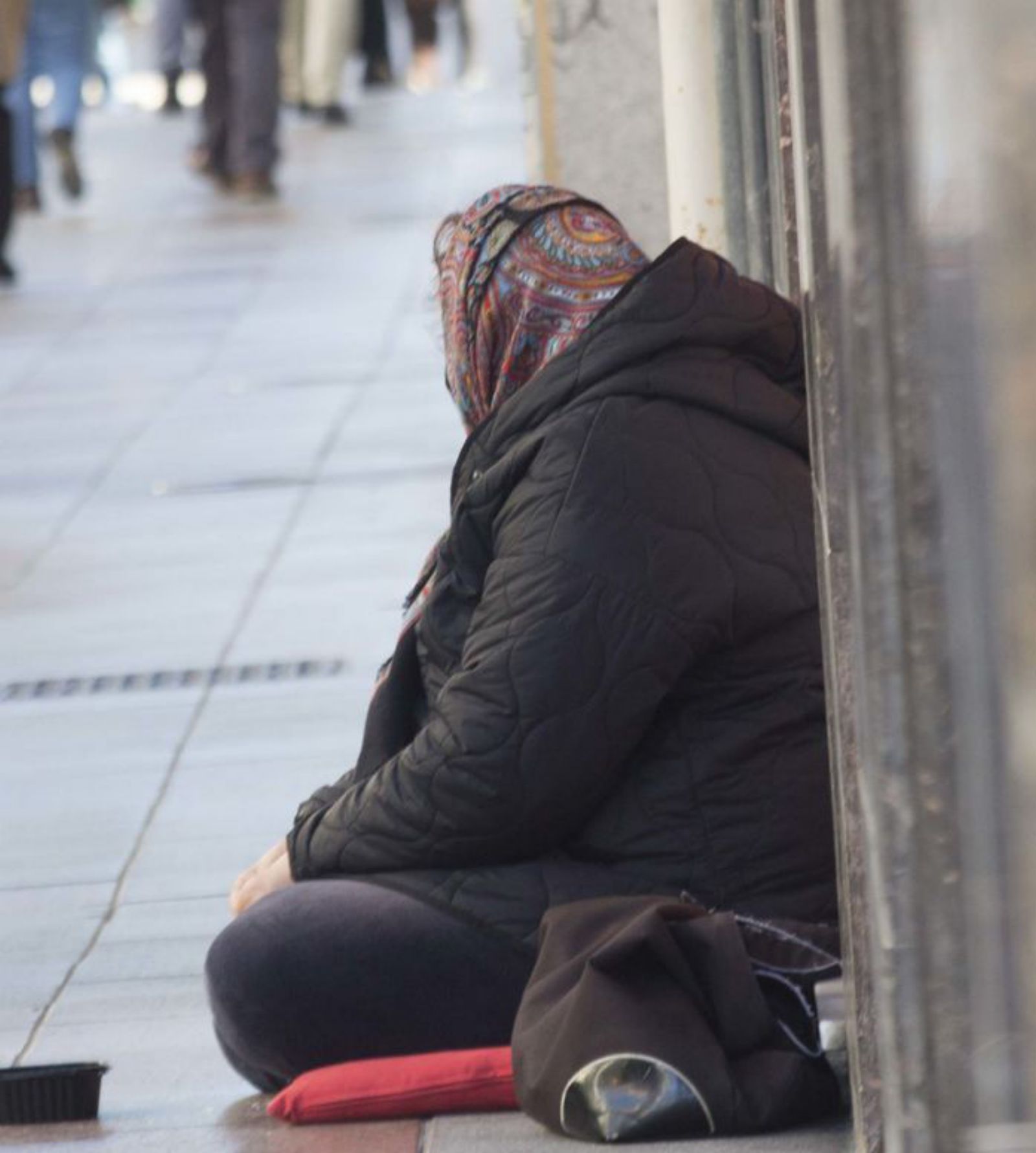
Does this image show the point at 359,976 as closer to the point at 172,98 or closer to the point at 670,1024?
the point at 670,1024

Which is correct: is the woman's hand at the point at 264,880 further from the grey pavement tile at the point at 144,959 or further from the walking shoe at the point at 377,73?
the walking shoe at the point at 377,73

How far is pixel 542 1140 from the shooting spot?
129 inches

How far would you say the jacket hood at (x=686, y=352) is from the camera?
3.32 m

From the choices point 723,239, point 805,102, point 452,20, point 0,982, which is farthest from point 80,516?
point 452,20

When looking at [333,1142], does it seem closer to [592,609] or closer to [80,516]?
[592,609]

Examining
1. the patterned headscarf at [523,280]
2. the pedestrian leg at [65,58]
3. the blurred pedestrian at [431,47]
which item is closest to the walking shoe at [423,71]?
the blurred pedestrian at [431,47]

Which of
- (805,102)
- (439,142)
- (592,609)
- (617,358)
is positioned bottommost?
(439,142)

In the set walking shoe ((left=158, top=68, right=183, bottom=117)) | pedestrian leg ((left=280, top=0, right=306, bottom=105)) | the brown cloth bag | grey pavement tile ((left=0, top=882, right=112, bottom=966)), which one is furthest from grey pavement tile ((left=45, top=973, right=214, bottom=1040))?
walking shoe ((left=158, top=68, right=183, bottom=117))

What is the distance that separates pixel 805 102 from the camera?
2.38 metres

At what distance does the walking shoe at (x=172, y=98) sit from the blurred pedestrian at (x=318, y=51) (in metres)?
1.37

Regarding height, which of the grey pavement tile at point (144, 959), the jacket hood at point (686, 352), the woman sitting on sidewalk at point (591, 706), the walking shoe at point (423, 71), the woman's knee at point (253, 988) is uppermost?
the jacket hood at point (686, 352)

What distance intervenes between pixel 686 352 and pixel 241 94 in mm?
12134

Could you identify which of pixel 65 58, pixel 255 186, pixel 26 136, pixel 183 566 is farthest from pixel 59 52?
pixel 183 566

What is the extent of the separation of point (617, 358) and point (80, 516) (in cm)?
510
